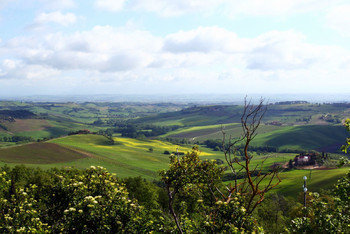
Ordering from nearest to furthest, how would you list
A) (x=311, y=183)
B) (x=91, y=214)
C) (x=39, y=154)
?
(x=91, y=214), (x=311, y=183), (x=39, y=154)

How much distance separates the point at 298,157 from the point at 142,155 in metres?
101

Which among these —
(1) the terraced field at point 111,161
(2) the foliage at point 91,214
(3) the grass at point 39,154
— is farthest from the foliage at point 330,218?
(3) the grass at point 39,154

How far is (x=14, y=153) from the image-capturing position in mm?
124500

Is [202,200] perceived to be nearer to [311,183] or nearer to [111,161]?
[311,183]

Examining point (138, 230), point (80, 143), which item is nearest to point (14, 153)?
point (80, 143)

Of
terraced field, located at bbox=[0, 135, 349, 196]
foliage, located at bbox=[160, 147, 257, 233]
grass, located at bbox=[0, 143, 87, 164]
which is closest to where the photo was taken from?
foliage, located at bbox=[160, 147, 257, 233]

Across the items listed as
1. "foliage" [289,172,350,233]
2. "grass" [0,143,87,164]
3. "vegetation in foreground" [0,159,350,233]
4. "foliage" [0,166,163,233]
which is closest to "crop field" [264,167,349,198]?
"foliage" [289,172,350,233]

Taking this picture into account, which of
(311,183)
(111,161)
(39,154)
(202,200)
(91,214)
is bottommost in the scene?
(111,161)

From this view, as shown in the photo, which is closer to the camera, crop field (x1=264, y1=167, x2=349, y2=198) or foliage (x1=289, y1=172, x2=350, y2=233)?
foliage (x1=289, y1=172, x2=350, y2=233)

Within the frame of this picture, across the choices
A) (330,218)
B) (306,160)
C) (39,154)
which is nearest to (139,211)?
(330,218)

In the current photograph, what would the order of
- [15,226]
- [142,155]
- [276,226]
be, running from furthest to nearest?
[142,155] < [276,226] < [15,226]

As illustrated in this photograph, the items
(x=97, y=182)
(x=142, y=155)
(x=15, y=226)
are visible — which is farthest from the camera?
(x=142, y=155)

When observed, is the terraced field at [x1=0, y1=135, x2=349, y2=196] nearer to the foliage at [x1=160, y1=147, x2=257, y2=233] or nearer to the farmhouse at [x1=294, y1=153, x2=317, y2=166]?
the farmhouse at [x1=294, y1=153, x2=317, y2=166]

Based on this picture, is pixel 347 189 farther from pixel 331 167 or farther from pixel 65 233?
pixel 331 167
